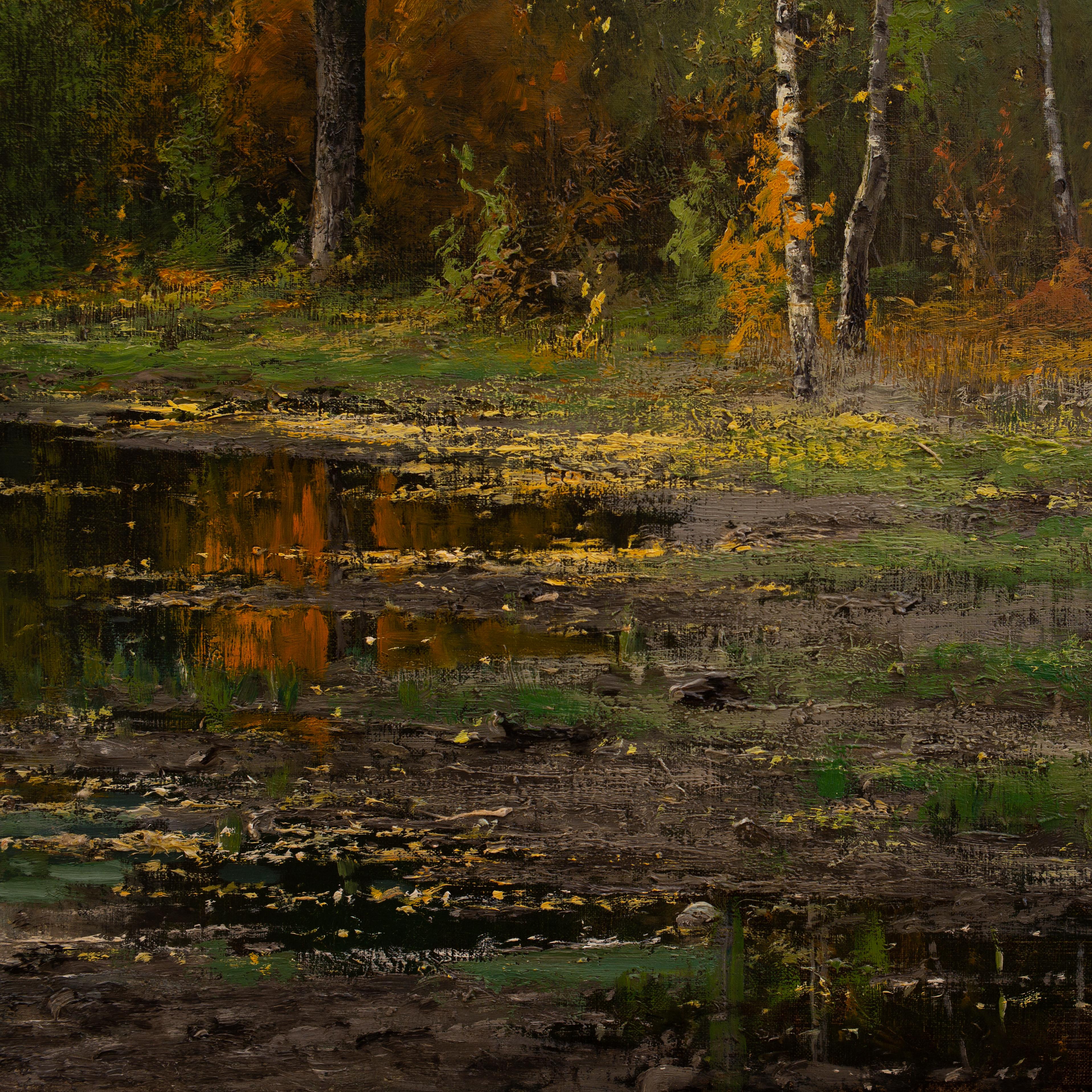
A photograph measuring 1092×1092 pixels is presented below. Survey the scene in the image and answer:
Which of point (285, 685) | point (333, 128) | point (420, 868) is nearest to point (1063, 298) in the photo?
point (333, 128)

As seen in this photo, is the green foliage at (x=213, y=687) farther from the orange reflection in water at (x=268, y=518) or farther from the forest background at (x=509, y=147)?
the forest background at (x=509, y=147)

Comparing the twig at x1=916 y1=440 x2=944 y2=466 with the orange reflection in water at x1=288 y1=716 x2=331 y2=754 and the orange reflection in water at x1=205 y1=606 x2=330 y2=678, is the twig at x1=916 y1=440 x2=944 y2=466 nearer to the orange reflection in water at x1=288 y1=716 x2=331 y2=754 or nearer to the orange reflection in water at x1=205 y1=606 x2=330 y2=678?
the orange reflection in water at x1=205 y1=606 x2=330 y2=678

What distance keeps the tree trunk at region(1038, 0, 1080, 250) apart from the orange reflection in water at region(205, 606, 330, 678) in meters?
18.1

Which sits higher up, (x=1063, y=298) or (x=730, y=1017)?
(x=1063, y=298)

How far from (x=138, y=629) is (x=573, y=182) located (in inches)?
648

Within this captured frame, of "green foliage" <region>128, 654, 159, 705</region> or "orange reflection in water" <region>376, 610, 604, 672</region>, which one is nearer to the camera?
"green foliage" <region>128, 654, 159, 705</region>

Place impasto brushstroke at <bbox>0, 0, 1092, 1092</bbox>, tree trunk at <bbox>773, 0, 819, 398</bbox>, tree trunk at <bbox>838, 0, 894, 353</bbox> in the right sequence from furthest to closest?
tree trunk at <bbox>838, 0, 894, 353</bbox> → tree trunk at <bbox>773, 0, 819, 398</bbox> → impasto brushstroke at <bbox>0, 0, 1092, 1092</bbox>

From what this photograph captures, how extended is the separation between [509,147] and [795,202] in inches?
333

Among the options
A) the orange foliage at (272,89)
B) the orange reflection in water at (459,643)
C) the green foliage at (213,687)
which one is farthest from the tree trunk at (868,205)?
the green foliage at (213,687)

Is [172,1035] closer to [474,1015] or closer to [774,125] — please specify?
[474,1015]

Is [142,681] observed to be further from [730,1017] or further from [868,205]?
[868,205]

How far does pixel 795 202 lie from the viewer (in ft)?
50.3

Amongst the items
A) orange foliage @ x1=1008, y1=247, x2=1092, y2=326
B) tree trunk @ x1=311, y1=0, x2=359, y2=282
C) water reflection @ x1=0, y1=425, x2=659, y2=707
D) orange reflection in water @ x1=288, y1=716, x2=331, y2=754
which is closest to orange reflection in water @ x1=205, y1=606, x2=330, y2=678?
water reflection @ x1=0, y1=425, x2=659, y2=707

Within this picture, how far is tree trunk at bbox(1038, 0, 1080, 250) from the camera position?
22.5 metres
